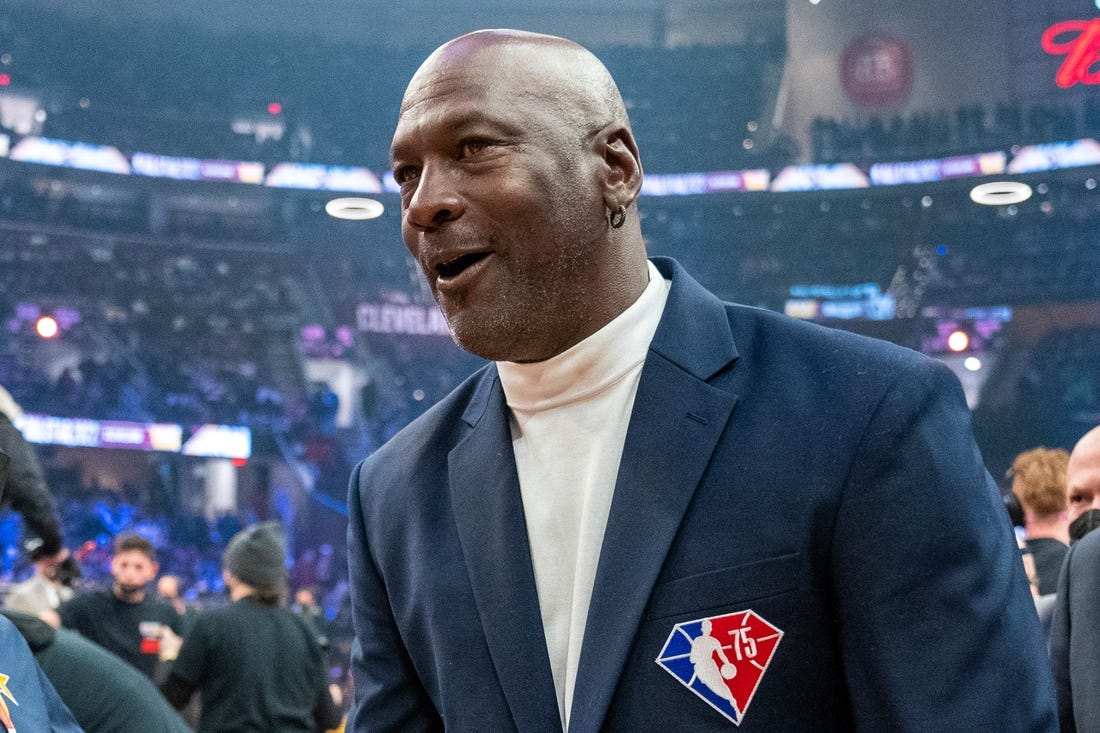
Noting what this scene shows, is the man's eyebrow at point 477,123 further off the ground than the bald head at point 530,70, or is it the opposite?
the bald head at point 530,70

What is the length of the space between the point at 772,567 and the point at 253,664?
3534mm

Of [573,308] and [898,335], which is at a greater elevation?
[573,308]

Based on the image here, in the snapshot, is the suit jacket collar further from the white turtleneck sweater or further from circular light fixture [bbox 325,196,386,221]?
circular light fixture [bbox 325,196,386,221]

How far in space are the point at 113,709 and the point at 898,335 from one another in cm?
1349

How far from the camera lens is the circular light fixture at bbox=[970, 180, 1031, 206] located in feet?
48.9

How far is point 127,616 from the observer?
513 cm

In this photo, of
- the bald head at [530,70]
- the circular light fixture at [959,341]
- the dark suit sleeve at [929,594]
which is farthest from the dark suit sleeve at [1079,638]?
the circular light fixture at [959,341]

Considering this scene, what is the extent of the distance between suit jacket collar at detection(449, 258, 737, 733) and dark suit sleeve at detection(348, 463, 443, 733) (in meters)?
0.14

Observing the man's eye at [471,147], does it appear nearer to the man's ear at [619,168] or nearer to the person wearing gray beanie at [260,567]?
the man's ear at [619,168]

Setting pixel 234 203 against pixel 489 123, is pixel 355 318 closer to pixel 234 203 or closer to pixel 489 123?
pixel 234 203

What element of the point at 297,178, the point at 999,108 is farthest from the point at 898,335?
the point at 297,178

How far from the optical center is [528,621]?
3.66 ft

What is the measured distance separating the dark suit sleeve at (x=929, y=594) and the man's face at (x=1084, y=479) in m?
1.86

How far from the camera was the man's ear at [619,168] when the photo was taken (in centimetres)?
121
